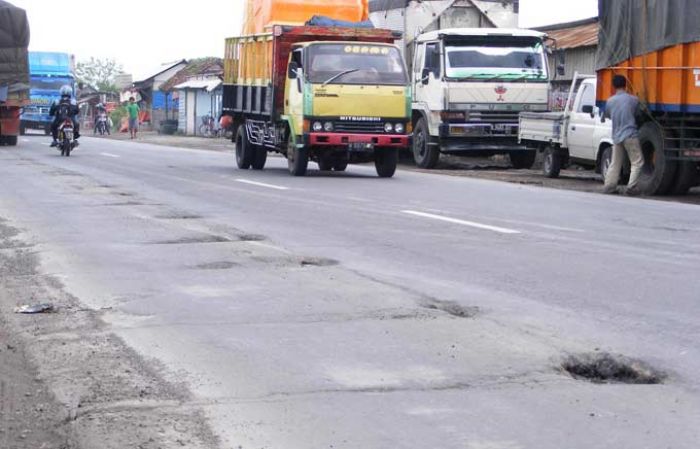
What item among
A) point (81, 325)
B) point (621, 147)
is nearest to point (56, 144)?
point (621, 147)

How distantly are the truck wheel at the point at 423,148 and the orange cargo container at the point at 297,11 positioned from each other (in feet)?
10.6

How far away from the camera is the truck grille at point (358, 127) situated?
1991cm

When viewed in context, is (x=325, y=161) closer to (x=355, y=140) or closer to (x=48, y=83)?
(x=355, y=140)

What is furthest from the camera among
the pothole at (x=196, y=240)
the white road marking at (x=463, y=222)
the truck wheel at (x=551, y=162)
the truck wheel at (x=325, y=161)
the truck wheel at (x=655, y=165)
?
the truck wheel at (x=551, y=162)

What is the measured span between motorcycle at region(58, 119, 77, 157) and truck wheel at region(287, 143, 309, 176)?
8.41 m

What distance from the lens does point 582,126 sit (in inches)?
821

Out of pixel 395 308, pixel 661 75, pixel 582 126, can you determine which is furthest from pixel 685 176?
pixel 395 308

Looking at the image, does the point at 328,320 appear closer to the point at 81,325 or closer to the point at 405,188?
the point at 81,325

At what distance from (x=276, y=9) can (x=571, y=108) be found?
624 centimetres

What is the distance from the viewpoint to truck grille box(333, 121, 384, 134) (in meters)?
19.9

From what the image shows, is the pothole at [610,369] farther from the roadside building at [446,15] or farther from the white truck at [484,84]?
the roadside building at [446,15]

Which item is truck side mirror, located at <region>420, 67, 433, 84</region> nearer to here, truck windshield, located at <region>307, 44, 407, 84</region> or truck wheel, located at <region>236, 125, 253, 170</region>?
truck wheel, located at <region>236, 125, 253, 170</region>

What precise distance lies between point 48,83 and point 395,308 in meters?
41.0

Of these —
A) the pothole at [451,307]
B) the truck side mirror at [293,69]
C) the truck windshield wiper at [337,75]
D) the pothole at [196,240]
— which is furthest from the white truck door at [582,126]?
the pothole at [451,307]
